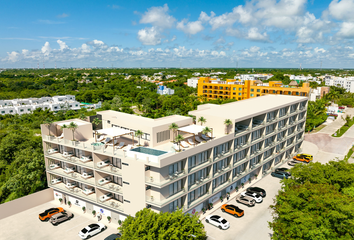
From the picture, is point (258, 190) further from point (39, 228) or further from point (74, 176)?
point (39, 228)

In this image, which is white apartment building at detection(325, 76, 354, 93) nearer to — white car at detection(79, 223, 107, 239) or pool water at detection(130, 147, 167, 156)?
pool water at detection(130, 147, 167, 156)

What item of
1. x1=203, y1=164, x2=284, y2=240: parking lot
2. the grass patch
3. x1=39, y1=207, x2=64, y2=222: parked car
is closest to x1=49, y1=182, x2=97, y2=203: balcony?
x1=39, y1=207, x2=64, y2=222: parked car

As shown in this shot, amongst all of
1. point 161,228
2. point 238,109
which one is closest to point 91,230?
point 161,228

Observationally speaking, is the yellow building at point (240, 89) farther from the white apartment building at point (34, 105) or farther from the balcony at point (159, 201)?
the balcony at point (159, 201)

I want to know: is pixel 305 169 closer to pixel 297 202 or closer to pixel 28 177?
pixel 297 202

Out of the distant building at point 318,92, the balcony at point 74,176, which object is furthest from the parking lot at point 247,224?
the distant building at point 318,92
